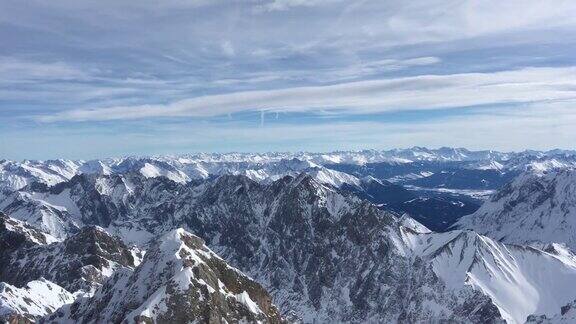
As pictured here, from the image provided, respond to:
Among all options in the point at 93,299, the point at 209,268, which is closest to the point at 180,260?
the point at 209,268

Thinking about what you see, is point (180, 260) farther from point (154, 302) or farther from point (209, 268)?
point (154, 302)

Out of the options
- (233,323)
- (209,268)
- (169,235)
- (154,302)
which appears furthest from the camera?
(169,235)

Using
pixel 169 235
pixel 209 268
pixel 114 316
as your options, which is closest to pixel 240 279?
pixel 209 268

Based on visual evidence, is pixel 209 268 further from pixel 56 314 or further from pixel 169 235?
pixel 56 314

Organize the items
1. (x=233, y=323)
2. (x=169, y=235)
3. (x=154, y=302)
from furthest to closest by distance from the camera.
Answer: (x=169, y=235), (x=233, y=323), (x=154, y=302)

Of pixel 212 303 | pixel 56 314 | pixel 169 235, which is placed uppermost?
pixel 169 235

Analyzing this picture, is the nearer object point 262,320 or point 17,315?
point 262,320

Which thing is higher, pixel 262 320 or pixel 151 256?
pixel 151 256
